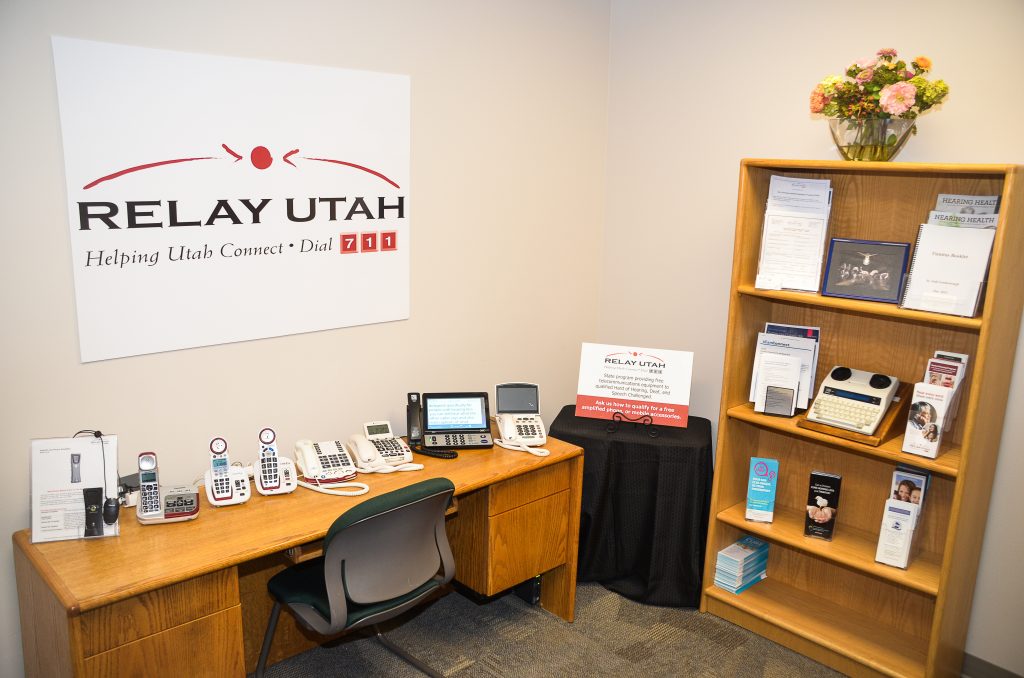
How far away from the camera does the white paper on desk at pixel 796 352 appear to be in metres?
3.07

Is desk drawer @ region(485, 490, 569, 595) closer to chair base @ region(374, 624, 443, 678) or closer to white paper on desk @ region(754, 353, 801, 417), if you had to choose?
chair base @ region(374, 624, 443, 678)

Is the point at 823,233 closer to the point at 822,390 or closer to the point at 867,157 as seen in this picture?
the point at 867,157

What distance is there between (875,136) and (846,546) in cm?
151

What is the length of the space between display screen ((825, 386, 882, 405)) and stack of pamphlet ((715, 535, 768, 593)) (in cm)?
82

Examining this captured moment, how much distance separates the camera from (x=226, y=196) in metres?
2.64

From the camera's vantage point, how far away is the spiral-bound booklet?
2551mm

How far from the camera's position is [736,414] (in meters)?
3.14

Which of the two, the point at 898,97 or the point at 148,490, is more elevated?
the point at 898,97

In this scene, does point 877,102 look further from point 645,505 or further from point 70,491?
point 70,491

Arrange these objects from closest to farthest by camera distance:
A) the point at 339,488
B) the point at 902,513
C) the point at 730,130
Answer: the point at 339,488
the point at 902,513
the point at 730,130

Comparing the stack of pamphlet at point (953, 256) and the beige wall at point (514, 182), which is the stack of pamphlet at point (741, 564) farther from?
the stack of pamphlet at point (953, 256)

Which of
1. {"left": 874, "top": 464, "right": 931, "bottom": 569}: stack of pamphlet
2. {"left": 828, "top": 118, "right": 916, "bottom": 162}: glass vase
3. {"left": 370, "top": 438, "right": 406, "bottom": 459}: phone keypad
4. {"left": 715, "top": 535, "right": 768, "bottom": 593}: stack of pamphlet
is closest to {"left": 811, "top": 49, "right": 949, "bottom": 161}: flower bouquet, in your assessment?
{"left": 828, "top": 118, "right": 916, "bottom": 162}: glass vase
